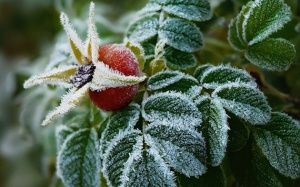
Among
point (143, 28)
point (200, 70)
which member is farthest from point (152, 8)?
point (200, 70)

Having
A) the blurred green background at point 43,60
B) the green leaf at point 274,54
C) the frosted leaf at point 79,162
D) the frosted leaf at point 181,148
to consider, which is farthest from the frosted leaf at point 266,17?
the frosted leaf at point 79,162

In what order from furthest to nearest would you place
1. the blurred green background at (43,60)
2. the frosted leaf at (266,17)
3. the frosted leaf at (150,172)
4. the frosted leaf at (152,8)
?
the blurred green background at (43,60) → the frosted leaf at (152,8) → the frosted leaf at (266,17) → the frosted leaf at (150,172)

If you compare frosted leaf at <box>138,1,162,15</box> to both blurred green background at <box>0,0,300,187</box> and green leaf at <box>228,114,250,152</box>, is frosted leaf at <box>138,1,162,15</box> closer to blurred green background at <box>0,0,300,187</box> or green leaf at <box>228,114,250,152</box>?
blurred green background at <box>0,0,300,187</box>

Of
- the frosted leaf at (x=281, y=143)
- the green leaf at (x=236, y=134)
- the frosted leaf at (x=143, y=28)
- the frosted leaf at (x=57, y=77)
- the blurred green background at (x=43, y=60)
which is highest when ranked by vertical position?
the frosted leaf at (x=57, y=77)

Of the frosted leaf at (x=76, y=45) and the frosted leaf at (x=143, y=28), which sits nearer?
the frosted leaf at (x=76, y=45)

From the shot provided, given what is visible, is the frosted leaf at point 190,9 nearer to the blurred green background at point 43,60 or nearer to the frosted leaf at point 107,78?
the blurred green background at point 43,60

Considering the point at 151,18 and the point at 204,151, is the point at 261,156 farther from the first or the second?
the point at 151,18

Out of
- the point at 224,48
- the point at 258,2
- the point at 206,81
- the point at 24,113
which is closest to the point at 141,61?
the point at 206,81
